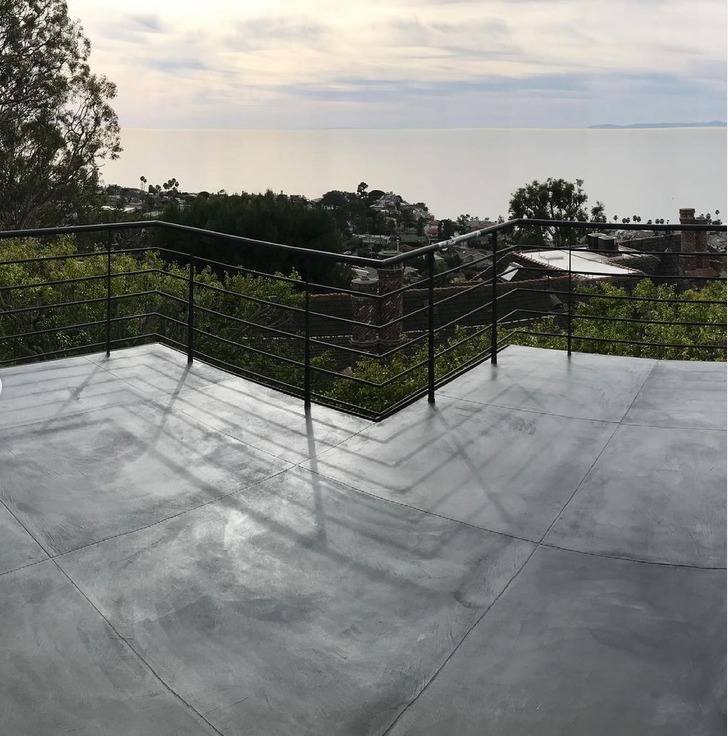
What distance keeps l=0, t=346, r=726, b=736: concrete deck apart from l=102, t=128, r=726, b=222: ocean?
1.35 m

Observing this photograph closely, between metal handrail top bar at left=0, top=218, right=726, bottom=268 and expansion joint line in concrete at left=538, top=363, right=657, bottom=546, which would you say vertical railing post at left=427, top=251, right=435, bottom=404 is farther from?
expansion joint line in concrete at left=538, top=363, right=657, bottom=546

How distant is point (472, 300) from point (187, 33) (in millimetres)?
23145

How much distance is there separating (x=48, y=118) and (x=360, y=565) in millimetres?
20098

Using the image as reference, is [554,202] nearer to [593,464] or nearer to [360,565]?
[593,464]

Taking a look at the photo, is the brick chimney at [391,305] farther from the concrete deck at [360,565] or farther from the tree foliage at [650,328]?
the concrete deck at [360,565]

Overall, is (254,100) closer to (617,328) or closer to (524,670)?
(617,328)

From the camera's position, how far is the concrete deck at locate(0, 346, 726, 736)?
217 cm

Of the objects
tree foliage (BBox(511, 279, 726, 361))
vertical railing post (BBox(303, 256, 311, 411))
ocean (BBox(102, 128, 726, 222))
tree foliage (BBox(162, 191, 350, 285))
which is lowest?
tree foliage (BBox(511, 279, 726, 361))

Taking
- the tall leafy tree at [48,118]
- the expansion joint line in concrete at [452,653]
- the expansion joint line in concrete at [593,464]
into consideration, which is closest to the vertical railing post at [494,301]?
the expansion joint line in concrete at [593,464]

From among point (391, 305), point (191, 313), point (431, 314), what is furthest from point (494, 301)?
point (391, 305)

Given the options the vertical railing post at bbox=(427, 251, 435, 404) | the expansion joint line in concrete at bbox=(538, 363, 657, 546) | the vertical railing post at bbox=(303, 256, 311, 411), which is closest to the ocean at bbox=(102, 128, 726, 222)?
the expansion joint line in concrete at bbox=(538, 363, 657, 546)

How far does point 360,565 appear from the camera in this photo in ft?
9.46

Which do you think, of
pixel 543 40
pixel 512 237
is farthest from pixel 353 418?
pixel 543 40

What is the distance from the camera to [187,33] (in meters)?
38.0
